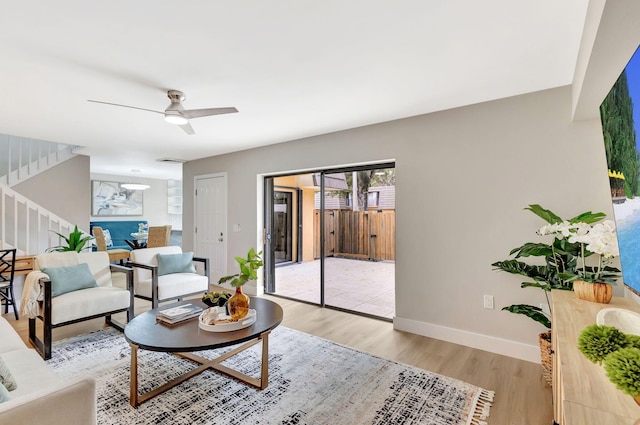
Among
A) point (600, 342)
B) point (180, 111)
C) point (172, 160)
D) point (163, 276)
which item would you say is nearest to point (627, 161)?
point (600, 342)

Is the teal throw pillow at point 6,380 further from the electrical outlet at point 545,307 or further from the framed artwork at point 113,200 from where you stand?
the framed artwork at point 113,200

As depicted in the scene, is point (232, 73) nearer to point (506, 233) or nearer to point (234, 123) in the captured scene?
point (234, 123)

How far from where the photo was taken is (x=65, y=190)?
5477 millimetres

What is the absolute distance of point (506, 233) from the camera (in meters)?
2.82

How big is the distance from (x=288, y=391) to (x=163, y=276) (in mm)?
2481

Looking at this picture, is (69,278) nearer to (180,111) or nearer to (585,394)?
(180,111)

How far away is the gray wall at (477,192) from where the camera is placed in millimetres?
2561

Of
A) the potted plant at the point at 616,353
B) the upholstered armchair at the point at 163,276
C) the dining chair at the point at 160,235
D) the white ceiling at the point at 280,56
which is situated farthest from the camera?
the dining chair at the point at 160,235

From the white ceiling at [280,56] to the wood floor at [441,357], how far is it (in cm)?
236

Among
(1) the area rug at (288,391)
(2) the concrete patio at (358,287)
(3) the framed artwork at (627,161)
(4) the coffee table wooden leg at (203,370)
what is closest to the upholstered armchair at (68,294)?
(1) the area rug at (288,391)

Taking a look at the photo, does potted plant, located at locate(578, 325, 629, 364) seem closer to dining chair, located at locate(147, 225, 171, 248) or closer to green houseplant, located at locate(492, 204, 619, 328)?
green houseplant, located at locate(492, 204, 619, 328)

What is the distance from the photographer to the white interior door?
5.38 metres

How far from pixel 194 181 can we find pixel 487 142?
503 cm

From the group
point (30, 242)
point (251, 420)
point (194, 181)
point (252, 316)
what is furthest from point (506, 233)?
point (30, 242)
